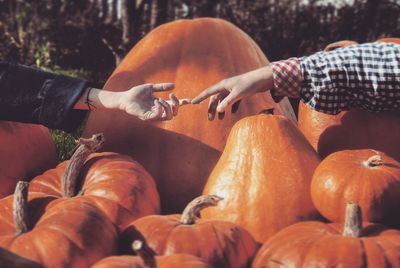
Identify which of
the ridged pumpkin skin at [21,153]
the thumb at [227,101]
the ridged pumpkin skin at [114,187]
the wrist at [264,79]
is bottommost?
the ridged pumpkin skin at [21,153]

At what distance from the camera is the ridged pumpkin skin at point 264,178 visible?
1.76 meters

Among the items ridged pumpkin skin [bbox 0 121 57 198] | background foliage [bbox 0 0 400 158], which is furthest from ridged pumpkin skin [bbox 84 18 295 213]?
background foliage [bbox 0 0 400 158]

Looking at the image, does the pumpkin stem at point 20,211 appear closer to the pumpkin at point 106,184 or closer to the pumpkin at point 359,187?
the pumpkin at point 106,184

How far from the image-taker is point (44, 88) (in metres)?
2.15

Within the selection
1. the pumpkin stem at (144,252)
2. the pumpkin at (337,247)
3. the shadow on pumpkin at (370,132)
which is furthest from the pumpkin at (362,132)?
Answer: the pumpkin stem at (144,252)

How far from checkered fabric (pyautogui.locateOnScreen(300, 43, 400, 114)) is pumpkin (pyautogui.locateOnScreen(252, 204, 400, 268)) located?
0.64 meters

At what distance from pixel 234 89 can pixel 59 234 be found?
80cm

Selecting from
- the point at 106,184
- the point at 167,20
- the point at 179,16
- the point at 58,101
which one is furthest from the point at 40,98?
the point at 179,16

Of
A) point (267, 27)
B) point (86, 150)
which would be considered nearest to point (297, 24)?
point (267, 27)

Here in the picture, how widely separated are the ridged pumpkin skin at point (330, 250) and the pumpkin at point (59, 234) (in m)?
0.38

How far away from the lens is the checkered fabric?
2.00 m

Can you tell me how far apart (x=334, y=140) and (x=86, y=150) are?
2.82 feet

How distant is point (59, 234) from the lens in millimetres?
1393

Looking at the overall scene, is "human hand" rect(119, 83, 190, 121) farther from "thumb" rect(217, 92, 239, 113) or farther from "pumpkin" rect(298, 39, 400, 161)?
"pumpkin" rect(298, 39, 400, 161)
